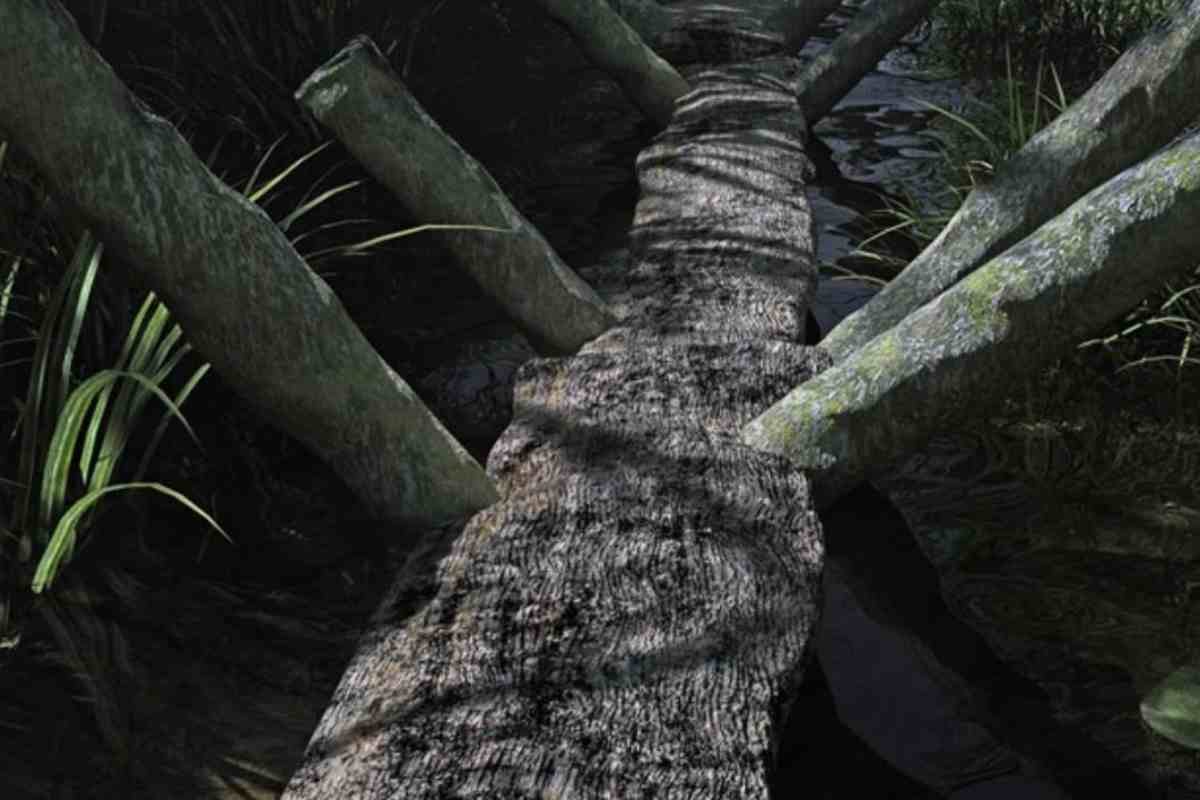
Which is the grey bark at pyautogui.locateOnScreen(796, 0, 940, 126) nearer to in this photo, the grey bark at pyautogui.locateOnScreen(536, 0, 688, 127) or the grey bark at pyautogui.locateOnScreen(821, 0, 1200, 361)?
the grey bark at pyautogui.locateOnScreen(536, 0, 688, 127)

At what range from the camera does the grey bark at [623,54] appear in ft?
20.7

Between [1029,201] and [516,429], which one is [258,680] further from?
[1029,201]

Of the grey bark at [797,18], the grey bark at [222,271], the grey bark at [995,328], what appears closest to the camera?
the grey bark at [222,271]

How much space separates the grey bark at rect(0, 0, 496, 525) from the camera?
2.52 metres

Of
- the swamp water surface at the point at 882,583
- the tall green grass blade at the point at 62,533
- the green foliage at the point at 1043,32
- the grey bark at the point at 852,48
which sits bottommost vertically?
the green foliage at the point at 1043,32

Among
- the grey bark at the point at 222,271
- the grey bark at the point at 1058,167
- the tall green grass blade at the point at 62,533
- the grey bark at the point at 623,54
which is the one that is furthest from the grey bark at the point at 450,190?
the grey bark at the point at 623,54

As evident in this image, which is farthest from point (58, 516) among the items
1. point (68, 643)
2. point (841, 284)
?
point (841, 284)

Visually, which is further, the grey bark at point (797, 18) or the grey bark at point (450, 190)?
the grey bark at point (797, 18)

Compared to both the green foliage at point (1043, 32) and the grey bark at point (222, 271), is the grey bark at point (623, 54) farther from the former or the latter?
the grey bark at point (222, 271)

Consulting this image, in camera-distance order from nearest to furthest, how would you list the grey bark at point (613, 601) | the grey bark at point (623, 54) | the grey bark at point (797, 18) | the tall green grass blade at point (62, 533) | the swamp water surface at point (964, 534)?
the grey bark at point (613, 601) < the tall green grass blade at point (62, 533) < the swamp water surface at point (964, 534) < the grey bark at point (623, 54) < the grey bark at point (797, 18)

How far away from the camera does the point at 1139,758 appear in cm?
304

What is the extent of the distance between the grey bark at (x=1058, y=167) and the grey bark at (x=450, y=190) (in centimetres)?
65

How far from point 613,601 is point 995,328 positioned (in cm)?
116

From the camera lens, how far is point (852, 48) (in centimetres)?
688
